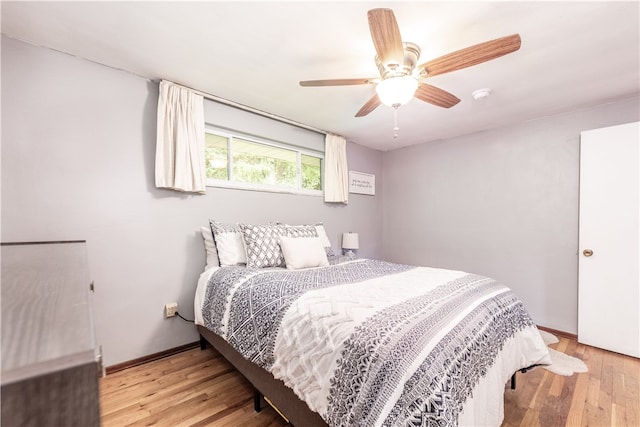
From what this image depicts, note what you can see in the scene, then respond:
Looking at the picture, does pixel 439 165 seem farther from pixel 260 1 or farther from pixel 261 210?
pixel 260 1

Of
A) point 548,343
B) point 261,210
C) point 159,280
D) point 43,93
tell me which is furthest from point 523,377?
point 43,93

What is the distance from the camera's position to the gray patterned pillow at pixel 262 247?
229 cm

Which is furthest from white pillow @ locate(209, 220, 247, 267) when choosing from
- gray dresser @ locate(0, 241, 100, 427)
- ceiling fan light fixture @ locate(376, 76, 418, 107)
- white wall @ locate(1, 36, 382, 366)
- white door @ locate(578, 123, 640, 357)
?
white door @ locate(578, 123, 640, 357)

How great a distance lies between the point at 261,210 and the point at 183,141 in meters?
1.02

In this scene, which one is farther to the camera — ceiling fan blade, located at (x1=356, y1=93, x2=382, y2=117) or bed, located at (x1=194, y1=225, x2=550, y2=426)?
ceiling fan blade, located at (x1=356, y1=93, x2=382, y2=117)

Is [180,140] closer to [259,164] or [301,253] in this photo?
[259,164]

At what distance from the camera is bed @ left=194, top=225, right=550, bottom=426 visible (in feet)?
3.19

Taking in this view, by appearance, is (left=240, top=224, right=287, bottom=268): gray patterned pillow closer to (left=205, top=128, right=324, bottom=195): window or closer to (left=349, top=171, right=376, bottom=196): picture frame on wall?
(left=205, top=128, right=324, bottom=195): window

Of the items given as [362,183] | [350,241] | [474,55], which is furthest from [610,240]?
[362,183]

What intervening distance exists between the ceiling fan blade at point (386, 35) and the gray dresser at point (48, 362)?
1433mm

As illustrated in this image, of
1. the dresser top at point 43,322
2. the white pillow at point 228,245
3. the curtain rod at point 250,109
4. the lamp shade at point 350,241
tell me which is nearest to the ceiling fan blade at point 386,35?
the dresser top at point 43,322

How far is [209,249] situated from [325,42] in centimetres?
193

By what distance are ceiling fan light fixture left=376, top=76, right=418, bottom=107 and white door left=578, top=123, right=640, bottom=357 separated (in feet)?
7.63

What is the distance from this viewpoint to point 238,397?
70.2 inches
